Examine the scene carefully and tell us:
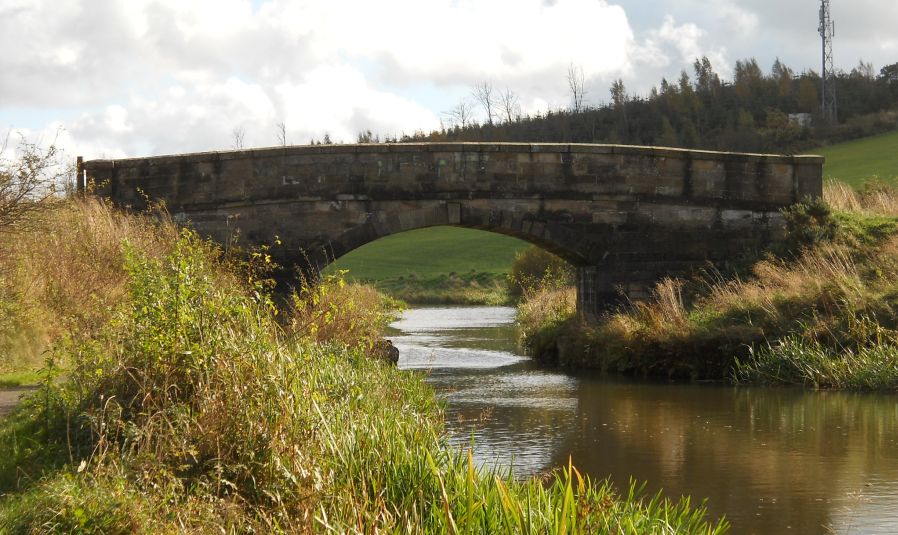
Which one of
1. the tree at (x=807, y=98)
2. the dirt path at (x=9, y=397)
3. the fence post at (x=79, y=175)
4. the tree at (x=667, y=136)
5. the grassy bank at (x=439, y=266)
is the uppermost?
the tree at (x=807, y=98)

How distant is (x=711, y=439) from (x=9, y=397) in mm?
7225

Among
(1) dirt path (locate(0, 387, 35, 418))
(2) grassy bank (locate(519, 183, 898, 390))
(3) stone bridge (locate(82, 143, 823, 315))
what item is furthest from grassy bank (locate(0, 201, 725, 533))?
(3) stone bridge (locate(82, 143, 823, 315))

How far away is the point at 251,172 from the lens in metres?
19.7

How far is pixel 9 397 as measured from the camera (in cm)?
1204

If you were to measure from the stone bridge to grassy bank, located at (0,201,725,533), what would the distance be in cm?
949

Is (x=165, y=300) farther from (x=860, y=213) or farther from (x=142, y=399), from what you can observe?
(x=860, y=213)

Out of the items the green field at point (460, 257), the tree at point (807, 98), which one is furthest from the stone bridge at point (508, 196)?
the tree at point (807, 98)

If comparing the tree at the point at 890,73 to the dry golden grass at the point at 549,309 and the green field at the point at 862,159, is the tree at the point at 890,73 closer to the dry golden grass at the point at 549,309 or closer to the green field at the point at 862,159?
the green field at the point at 862,159

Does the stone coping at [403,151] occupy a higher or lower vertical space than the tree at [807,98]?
lower

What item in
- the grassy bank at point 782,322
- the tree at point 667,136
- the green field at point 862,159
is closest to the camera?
the grassy bank at point 782,322

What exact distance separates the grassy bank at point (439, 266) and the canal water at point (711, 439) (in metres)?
26.8

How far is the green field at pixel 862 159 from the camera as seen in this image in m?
46.7

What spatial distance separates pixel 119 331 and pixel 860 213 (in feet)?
54.8

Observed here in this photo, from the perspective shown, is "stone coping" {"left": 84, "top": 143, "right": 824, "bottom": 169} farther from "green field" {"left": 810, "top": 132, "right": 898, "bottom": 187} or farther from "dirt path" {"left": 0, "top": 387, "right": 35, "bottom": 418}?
"green field" {"left": 810, "top": 132, "right": 898, "bottom": 187}
